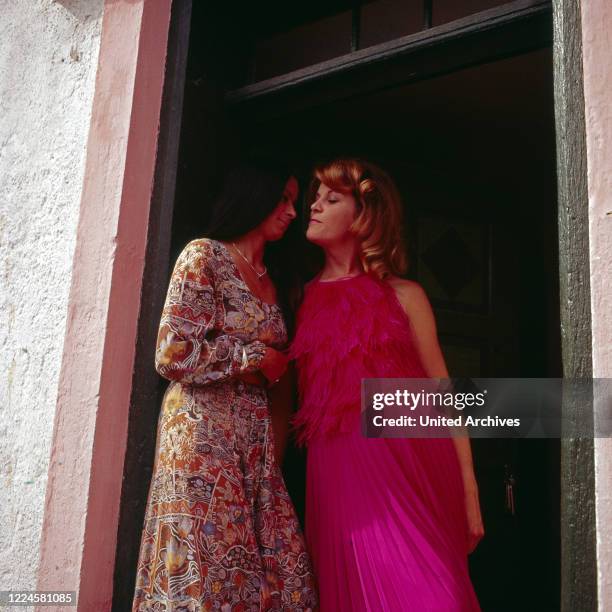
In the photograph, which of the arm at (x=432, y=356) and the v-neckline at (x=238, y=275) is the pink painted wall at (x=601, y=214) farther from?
the v-neckline at (x=238, y=275)

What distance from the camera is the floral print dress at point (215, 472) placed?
225cm

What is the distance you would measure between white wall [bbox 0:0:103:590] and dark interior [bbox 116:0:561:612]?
522 mm

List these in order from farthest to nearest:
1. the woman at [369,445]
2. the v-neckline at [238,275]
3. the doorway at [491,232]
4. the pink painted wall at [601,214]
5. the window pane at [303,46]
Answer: the doorway at [491,232] < the window pane at [303,46] < the v-neckline at [238,275] < the woman at [369,445] < the pink painted wall at [601,214]

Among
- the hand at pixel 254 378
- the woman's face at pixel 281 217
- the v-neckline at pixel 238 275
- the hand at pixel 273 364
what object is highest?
the woman's face at pixel 281 217

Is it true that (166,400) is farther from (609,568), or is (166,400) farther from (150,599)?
(609,568)

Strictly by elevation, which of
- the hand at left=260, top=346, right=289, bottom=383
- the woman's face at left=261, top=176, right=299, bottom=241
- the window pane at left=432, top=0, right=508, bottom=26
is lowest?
the hand at left=260, top=346, right=289, bottom=383

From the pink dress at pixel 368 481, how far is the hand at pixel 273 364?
125 millimetres

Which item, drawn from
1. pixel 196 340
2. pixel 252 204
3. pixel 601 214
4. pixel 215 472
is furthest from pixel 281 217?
pixel 601 214

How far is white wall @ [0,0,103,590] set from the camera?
112 inches

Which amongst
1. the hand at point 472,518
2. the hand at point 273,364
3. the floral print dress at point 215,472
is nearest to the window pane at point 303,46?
the floral print dress at point 215,472

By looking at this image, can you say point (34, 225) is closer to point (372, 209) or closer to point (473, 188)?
point (372, 209)

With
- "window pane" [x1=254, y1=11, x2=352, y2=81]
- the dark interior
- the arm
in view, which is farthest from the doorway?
the arm

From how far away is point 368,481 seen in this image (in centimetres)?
250

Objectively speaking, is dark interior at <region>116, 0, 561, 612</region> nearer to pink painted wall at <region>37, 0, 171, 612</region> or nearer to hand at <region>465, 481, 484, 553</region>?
pink painted wall at <region>37, 0, 171, 612</region>
